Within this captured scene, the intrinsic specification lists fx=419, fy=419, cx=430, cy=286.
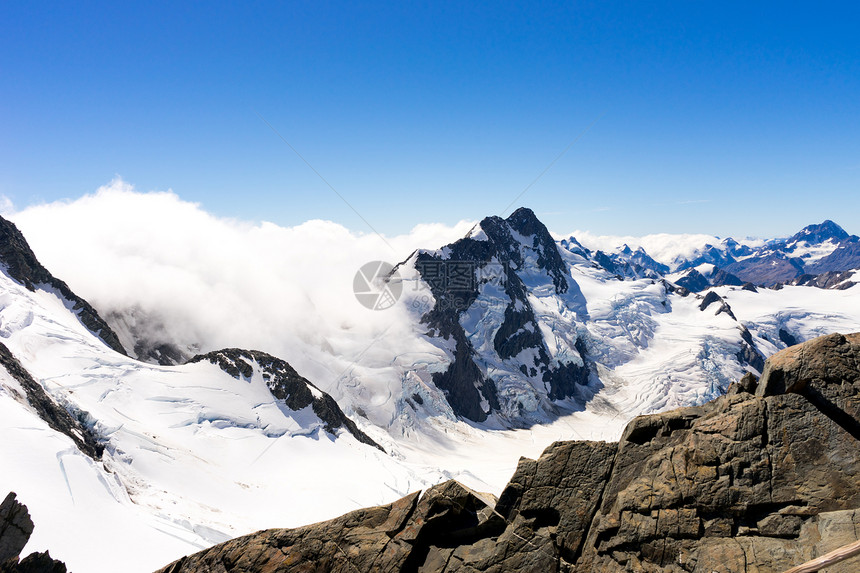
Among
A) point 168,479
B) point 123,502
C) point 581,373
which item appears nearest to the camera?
point 123,502

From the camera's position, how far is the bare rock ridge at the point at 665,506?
490 inches

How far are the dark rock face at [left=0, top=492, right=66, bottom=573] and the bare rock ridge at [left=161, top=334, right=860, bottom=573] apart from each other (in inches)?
288

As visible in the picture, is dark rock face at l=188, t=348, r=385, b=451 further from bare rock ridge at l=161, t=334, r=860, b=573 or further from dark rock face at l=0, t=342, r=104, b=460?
bare rock ridge at l=161, t=334, r=860, b=573

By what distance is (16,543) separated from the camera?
774 inches

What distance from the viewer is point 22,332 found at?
61625 millimetres

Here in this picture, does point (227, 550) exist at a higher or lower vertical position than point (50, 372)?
higher

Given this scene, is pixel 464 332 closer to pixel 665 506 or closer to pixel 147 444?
pixel 147 444

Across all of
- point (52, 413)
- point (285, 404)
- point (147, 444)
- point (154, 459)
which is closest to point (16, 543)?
point (52, 413)

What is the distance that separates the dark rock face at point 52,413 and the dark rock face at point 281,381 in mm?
25835

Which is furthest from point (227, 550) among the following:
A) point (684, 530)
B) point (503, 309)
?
point (503, 309)

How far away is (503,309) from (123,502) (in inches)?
5357

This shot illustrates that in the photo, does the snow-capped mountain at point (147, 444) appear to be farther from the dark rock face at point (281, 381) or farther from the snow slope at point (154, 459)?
the dark rock face at point (281, 381)

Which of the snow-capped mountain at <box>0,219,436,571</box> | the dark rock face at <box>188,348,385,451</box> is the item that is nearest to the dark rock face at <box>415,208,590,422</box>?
the dark rock face at <box>188,348,385,451</box>

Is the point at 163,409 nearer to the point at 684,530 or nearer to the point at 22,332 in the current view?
the point at 22,332
